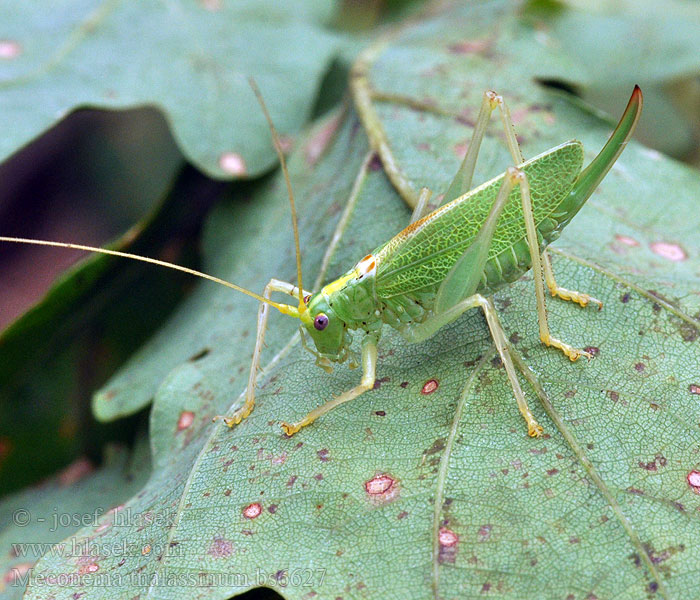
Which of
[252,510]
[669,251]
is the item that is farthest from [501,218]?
[252,510]

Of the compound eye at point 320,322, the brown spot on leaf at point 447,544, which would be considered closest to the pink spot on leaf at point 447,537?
the brown spot on leaf at point 447,544

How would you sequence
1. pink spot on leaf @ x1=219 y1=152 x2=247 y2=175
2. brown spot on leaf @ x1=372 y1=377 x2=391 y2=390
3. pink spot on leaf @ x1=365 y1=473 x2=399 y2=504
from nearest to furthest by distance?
1. pink spot on leaf @ x1=365 y1=473 x2=399 y2=504
2. brown spot on leaf @ x1=372 y1=377 x2=391 y2=390
3. pink spot on leaf @ x1=219 y1=152 x2=247 y2=175

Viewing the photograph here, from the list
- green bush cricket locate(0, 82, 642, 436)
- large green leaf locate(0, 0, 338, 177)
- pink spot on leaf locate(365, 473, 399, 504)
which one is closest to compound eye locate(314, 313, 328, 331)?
green bush cricket locate(0, 82, 642, 436)

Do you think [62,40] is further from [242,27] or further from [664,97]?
[664,97]

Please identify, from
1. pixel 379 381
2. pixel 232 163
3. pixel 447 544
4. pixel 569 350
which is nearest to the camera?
pixel 447 544

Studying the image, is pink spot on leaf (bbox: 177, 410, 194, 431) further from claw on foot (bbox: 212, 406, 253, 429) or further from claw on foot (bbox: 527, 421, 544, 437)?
claw on foot (bbox: 527, 421, 544, 437)

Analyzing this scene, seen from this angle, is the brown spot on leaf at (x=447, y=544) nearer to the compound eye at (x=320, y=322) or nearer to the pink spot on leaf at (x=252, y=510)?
the pink spot on leaf at (x=252, y=510)

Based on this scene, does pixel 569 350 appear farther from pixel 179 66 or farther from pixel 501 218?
pixel 179 66

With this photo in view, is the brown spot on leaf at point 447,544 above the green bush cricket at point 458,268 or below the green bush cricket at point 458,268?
below
